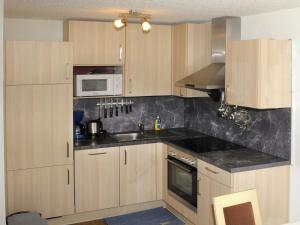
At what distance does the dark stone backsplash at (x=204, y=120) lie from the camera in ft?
13.8

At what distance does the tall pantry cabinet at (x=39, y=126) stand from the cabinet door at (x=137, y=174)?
0.63m

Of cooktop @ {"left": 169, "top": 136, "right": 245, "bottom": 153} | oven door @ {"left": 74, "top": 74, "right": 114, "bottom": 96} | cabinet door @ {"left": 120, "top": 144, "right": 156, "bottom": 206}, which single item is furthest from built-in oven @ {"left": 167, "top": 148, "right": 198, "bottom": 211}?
oven door @ {"left": 74, "top": 74, "right": 114, "bottom": 96}

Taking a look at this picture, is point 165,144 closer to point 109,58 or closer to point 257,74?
point 109,58

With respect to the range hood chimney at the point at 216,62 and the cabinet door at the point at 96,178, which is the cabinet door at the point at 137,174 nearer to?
the cabinet door at the point at 96,178

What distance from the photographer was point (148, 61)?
17.1ft

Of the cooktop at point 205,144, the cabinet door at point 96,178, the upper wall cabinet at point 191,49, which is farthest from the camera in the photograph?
the upper wall cabinet at point 191,49

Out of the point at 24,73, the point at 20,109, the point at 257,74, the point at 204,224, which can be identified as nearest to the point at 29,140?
the point at 20,109

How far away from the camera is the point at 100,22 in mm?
4887

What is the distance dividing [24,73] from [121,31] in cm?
127

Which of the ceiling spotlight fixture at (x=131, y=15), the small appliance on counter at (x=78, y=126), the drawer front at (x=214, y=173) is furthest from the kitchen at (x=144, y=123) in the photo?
the ceiling spotlight fixture at (x=131, y=15)

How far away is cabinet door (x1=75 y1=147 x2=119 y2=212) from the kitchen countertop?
0.10 metres

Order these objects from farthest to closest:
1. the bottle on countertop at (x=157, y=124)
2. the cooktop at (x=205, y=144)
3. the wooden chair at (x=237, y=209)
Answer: the bottle on countertop at (x=157, y=124)
the cooktop at (x=205, y=144)
the wooden chair at (x=237, y=209)

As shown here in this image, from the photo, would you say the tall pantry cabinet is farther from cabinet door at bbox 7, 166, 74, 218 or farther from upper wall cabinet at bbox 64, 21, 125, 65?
upper wall cabinet at bbox 64, 21, 125, 65

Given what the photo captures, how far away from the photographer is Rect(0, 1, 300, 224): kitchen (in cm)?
411
